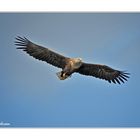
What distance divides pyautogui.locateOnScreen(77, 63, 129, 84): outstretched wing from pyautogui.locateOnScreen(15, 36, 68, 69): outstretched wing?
0.12m

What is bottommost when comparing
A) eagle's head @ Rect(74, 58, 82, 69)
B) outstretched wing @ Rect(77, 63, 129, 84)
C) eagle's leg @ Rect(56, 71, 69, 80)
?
eagle's leg @ Rect(56, 71, 69, 80)

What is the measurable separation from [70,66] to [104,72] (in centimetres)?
21

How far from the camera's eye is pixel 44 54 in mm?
2922

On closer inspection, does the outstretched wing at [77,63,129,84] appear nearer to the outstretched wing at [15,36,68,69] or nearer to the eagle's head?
the eagle's head

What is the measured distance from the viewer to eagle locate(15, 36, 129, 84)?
2916 mm

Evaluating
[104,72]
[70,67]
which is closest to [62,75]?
[70,67]

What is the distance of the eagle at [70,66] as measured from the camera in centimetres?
292

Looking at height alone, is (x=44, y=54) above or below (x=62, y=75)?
above

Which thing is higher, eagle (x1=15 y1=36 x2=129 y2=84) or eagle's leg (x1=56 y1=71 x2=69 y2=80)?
eagle (x1=15 y1=36 x2=129 y2=84)

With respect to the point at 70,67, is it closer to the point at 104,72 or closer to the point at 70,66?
the point at 70,66

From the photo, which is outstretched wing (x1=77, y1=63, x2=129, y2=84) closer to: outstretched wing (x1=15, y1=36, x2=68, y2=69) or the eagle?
the eagle

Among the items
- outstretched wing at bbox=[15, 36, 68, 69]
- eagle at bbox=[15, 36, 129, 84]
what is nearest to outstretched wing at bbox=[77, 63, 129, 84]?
eagle at bbox=[15, 36, 129, 84]
